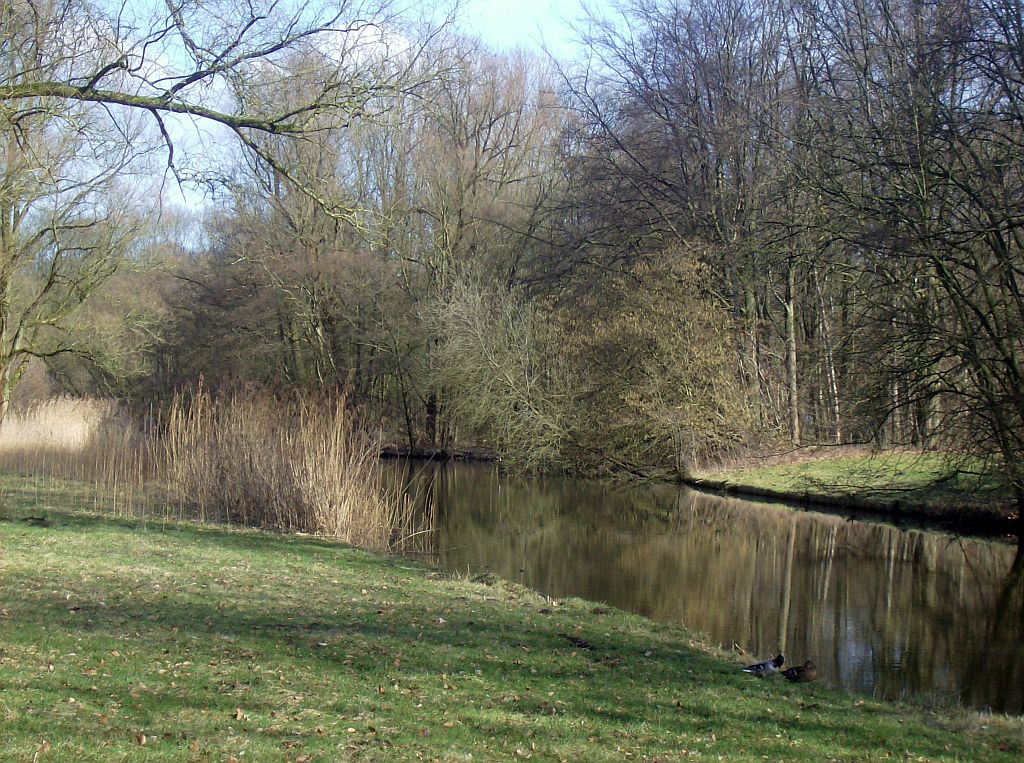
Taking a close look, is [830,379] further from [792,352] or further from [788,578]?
[788,578]

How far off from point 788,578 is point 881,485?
724 cm

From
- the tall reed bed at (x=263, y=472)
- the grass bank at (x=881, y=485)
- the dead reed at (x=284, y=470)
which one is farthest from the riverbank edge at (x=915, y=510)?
the dead reed at (x=284, y=470)

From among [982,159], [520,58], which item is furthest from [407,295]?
[982,159]

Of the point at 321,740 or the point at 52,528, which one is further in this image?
the point at 52,528

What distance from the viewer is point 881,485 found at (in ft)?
60.4

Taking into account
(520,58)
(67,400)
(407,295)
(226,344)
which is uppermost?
(520,58)

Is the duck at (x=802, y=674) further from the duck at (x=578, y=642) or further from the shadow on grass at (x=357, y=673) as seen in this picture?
the duck at (x=578, y=642)

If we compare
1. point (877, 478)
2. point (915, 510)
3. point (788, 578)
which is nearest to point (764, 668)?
point (788, 578)

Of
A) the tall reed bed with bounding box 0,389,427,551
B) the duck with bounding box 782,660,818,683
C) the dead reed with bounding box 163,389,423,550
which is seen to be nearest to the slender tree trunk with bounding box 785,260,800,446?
the tall reed bed with bounding box 0,389,427,551

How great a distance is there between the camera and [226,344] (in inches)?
1163

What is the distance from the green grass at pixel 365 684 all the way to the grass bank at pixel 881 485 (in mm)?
9230

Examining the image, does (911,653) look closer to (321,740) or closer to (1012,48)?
(321,740)

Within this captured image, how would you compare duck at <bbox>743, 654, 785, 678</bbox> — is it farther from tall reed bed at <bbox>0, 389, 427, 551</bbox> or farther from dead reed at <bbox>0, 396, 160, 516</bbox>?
dead reed at <bbox>0, 396, 160, 516</bbox>

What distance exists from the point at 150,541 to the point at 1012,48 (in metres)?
11.8
